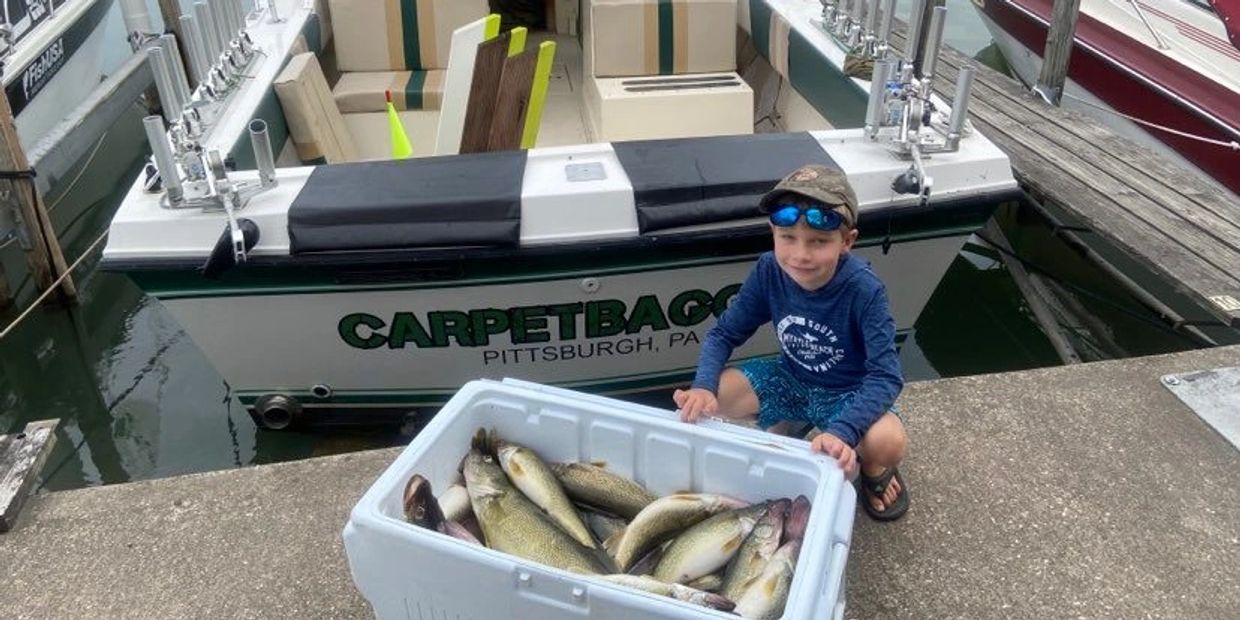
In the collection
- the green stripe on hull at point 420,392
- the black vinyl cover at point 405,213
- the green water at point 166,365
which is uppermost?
the black vinyl cover at point 405,213

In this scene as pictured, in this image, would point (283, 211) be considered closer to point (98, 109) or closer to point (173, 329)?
point (173, 329)

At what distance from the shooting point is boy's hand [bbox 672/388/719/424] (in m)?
1.89

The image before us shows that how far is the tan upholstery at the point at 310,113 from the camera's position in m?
3.79

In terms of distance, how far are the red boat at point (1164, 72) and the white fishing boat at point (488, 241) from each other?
98.9 inches

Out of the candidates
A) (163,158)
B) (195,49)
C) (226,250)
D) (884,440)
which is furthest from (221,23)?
(884,440)

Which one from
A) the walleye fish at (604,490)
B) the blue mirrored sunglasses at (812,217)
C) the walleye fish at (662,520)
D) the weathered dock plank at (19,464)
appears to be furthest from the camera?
the weathered dock plank at (19,464)

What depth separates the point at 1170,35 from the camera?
232 inches

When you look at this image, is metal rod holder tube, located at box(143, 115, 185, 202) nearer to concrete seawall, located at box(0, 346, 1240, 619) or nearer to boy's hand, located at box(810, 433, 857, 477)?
concrete seawall, located at box(0, 346, 1240, 619)

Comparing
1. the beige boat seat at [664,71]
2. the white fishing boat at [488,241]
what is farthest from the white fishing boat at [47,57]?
the beige boat seat at [664,71]

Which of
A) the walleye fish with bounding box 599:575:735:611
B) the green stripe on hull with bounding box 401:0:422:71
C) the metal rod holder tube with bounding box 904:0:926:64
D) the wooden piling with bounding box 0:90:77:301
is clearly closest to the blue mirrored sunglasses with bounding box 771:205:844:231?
the walleye fish with bounding box 599:575:735:611

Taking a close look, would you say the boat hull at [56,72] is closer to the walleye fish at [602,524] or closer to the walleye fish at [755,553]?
the walleye fish at [602,524]

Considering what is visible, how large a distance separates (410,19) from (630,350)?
2774 millimetres

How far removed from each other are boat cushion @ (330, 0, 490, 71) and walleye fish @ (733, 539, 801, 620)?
414cm

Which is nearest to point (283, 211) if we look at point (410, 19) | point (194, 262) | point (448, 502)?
point (194, 262)
